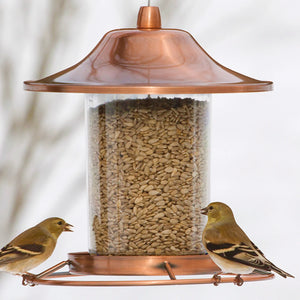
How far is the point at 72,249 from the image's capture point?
226 inches

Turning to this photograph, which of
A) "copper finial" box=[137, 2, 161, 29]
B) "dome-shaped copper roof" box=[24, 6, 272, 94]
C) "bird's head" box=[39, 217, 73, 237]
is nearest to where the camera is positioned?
"dome-shaped copper roof" box=[24, 6, 272, 94]

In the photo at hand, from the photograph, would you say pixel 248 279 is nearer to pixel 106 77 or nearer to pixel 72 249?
pixel 106 77

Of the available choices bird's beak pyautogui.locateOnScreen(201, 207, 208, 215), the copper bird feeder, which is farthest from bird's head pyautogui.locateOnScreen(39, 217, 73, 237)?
bird's beak pyautogui.locateOnScreen(201, 207, 208, 215)

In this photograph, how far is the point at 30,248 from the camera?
350 centimetres

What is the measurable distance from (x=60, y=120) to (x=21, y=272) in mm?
2359

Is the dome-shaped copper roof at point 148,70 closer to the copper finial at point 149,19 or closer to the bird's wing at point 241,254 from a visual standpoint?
the copper finial at point 149,19

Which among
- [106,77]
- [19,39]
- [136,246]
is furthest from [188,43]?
[19,39]

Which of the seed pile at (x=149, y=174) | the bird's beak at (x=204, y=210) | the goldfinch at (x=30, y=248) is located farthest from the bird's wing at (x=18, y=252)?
the bird's beak at (x=204, y=210)

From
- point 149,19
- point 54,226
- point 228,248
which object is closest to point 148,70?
point 149,19

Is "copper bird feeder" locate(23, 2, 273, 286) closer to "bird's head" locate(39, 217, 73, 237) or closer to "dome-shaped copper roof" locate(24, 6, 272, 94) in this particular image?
"dome-shaped copper roof" locate(24, 6, 272, 94)

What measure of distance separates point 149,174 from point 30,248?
2.54ft

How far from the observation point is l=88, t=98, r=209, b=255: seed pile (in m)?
3.18

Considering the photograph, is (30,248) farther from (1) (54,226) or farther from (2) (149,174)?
(2) (149,174)

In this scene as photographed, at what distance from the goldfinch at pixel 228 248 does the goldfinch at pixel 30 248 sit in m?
0.71
